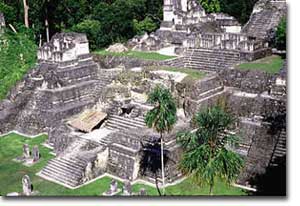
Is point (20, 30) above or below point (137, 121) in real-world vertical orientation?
above

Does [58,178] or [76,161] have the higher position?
[76,161]

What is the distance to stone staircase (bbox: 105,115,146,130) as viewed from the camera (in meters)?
18.1

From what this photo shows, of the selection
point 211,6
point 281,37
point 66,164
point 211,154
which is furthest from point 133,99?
point 211,6

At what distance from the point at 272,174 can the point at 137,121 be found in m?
5.46

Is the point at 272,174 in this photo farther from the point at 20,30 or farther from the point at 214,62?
the point at 20,30

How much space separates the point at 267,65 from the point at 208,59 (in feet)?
8.88

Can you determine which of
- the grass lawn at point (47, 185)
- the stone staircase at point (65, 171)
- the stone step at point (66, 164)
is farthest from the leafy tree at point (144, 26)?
the stone staircase at point (65, 171)

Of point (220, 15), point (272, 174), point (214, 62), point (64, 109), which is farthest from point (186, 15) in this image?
point (272, 174)

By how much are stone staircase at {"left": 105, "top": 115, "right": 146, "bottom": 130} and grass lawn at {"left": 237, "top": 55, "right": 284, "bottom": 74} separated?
4.66m

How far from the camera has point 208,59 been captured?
69.8 feet

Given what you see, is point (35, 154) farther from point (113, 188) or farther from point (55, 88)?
point (113, 188)

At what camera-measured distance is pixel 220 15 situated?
28.5 m

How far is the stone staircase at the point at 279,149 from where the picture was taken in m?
15.4

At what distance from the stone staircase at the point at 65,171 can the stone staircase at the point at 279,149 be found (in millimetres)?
6263
